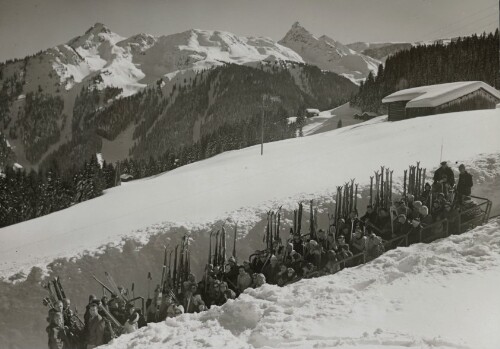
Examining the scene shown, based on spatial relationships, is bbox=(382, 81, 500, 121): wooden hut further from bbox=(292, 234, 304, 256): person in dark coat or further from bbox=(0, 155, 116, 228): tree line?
bbox=(0, 155, 116, 228): tree line

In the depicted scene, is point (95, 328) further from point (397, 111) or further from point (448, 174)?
point (397, 111)

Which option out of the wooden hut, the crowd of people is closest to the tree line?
the wooden hut

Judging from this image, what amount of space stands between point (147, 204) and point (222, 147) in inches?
2329

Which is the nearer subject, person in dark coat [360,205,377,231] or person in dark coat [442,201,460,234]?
person in dark coat [442,201,460,234]

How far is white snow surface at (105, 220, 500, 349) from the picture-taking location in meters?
5.51

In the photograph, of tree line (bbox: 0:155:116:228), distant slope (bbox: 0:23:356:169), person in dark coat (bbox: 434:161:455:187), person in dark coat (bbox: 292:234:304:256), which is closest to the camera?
person in dark coat (bbox: 292:234:304:256)

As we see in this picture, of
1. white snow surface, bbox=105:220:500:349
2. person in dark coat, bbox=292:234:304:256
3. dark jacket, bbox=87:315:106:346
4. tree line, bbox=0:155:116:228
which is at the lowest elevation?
tree line, bbox=0:155:116:228

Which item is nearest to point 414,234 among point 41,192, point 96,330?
point 96,330

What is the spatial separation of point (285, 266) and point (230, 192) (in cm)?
738

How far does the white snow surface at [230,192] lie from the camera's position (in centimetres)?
1377

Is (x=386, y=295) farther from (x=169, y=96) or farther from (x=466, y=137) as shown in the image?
(x=169, y=96)

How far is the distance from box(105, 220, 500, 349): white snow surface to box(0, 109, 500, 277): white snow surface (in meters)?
6.81

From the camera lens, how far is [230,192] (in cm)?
1666

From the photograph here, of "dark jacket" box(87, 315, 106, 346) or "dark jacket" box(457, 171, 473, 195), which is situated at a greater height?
"dark jacket" box(457, 171, 473, 195)
